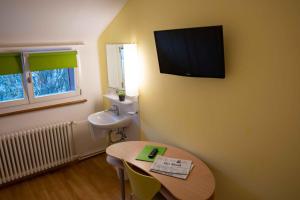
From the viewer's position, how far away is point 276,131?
1360 millimetres

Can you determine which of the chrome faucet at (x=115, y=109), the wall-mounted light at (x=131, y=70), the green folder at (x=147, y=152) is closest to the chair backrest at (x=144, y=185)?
the green folder at (x=147, y=152)

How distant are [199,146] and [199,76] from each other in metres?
0.62

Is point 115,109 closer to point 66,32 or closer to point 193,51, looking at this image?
point 66,32

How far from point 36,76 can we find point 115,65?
949 millimetres

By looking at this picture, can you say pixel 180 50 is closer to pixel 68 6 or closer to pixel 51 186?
pixel 68 6

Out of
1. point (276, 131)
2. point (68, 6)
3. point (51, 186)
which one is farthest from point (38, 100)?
point (276, 131)

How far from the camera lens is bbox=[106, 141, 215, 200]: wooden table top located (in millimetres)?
1474

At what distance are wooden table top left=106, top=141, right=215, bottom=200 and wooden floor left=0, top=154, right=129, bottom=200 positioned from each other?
28.1 inches

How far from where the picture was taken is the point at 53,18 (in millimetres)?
2295

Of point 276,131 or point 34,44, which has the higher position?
point 34,44

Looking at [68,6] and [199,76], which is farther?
[68,6]

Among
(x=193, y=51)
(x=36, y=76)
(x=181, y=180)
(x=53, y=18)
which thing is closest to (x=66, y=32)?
(x=53, y=18)

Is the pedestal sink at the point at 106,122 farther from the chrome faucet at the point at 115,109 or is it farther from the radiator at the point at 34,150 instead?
the radiator at the point at 34,150

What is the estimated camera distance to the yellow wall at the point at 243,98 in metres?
1.27
